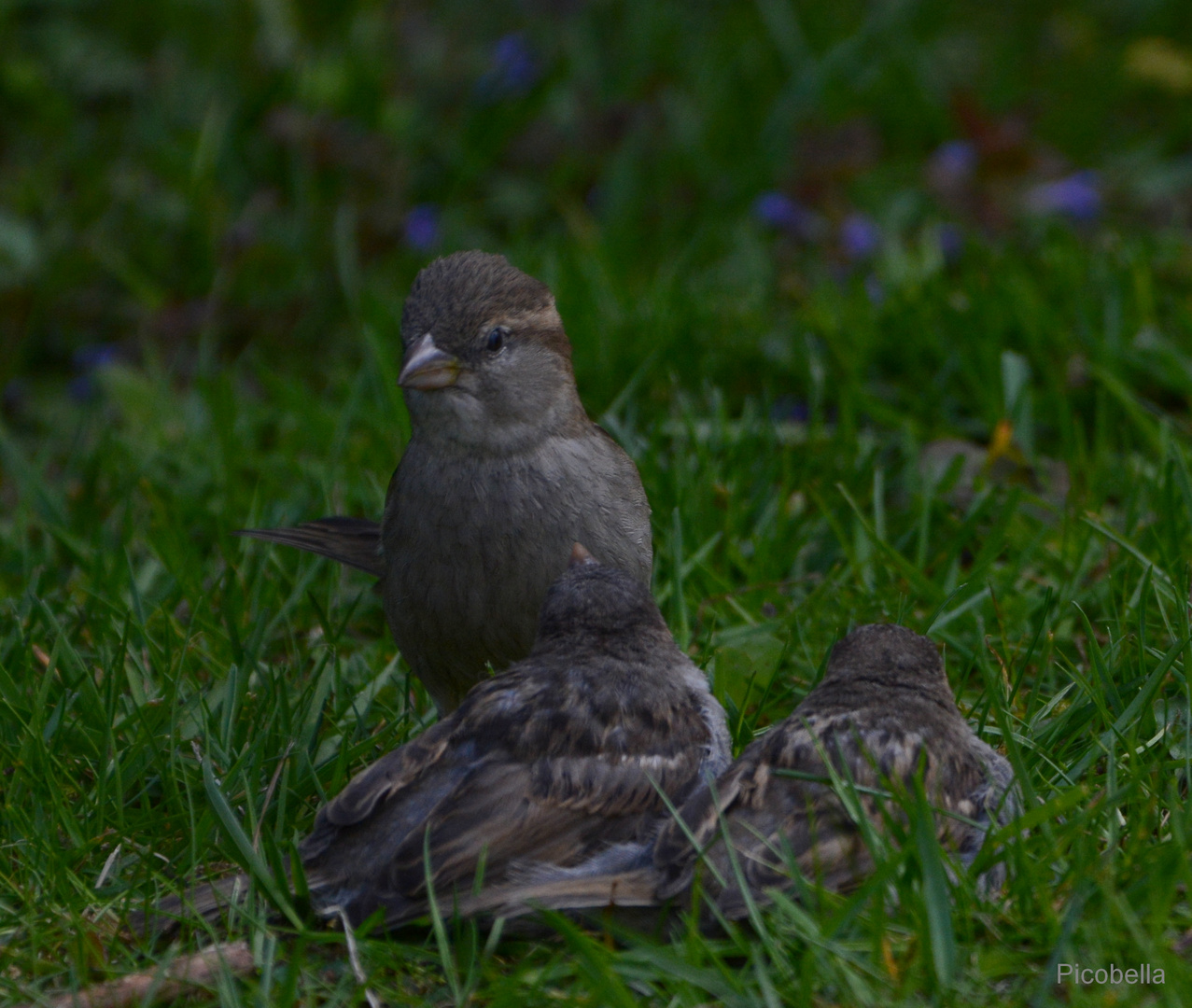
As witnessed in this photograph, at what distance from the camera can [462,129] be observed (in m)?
8.17

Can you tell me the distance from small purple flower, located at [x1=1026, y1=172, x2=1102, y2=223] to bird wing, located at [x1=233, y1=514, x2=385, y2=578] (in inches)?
170

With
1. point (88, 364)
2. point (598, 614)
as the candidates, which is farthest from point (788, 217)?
point (598, 614)

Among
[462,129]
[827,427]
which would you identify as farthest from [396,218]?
[827,427]

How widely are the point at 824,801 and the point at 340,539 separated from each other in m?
1.79

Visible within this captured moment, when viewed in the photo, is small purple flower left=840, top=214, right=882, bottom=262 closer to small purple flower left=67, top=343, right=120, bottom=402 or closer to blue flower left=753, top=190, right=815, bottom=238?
blue flower left=753, top=190, right=815, bottom=238

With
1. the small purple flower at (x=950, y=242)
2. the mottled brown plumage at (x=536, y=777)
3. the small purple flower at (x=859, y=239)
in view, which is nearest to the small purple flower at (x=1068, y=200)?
the small purple flower at (x=950, y=242)

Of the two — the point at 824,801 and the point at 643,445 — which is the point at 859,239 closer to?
the point at 643,445

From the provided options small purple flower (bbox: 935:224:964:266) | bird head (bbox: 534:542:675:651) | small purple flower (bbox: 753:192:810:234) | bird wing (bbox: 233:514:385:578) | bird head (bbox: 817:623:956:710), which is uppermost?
bird head (bbox: 534:542:675:651)

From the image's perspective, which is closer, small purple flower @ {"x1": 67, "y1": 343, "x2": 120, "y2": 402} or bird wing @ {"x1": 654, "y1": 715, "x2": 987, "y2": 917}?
bird wing @ {"x1": 654, "y1": 715, "x2": 987, "y2": 917}

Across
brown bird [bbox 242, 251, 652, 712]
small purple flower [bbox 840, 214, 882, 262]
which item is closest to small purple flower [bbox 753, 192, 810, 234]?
small purple flower [bbox 840, 214, 882, 262]

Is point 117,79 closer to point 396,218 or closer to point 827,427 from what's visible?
point 396,218

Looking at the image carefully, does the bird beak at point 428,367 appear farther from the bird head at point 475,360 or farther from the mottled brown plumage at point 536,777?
the mottled brown plumage at point 536,777

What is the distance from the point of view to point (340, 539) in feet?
14.5

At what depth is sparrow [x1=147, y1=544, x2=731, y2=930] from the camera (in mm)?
3090
